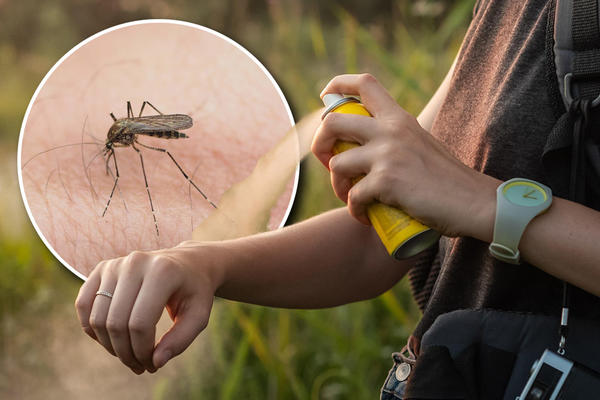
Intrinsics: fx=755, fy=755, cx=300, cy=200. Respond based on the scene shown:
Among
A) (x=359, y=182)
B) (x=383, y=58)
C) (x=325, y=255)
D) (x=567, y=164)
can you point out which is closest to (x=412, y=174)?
(x=359, y=182)

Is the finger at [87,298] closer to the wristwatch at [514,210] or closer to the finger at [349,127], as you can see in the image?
the finger at [349,127]

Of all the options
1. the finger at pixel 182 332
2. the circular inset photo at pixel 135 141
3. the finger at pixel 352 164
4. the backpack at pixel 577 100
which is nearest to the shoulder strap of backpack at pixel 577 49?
the backpack at pixel 577 100

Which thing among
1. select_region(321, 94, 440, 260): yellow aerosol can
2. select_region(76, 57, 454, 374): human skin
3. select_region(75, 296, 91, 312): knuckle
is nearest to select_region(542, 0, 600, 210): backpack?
select_region(321, 94, 440, 260): yellow aerosol can

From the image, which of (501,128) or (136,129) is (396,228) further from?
(136,129)

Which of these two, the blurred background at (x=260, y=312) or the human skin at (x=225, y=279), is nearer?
the human skin at (x=225, y=279)

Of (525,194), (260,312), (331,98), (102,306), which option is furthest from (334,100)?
(260,312)

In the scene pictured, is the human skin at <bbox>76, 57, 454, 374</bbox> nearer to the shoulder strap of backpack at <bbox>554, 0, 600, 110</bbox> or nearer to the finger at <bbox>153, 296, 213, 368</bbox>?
the finger at <bbox>153, 296, 213, 368</bbox>
